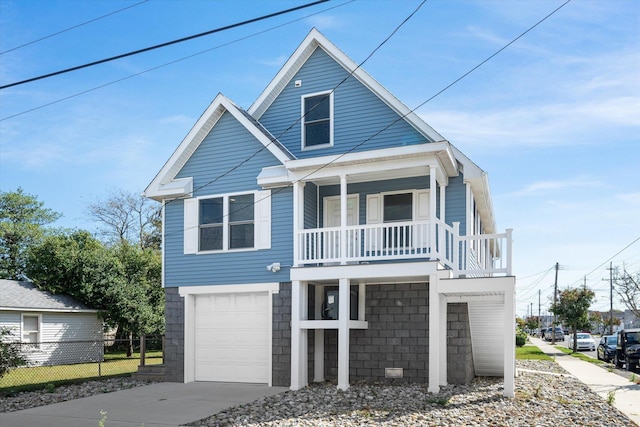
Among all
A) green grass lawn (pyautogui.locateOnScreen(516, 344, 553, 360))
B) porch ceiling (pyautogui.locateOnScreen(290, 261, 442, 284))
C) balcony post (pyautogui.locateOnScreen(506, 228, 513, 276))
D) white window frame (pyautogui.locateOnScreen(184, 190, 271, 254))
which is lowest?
green grass lawn (pyautogui.locateOnScreen(516, 344, 553, 360))

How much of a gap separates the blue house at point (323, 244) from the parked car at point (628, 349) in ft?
36.5

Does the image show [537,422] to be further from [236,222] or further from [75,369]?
[75,369]

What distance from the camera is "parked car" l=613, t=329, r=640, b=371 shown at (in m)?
24.6

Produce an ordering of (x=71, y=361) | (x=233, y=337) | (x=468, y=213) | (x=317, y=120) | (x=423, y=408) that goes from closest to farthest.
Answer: (x=423, y=408) < (x=468, y=213) < (x=233, y=337) < (x=317, y=120) < (x=71, y=361)

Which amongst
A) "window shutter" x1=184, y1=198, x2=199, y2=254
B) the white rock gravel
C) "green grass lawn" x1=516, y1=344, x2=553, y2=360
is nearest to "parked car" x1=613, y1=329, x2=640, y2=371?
"green grass lawn" x1=516, y1=344, x2=553, y2=360

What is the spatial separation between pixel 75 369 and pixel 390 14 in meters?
18.8

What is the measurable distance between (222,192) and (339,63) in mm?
5004

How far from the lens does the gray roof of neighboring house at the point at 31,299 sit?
25.1m

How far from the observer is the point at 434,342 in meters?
13.9

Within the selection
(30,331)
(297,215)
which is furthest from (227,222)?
(30,331)

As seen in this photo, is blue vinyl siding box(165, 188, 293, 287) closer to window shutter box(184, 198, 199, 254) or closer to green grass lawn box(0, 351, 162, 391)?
window shutter box(184, 198, 199, 254)

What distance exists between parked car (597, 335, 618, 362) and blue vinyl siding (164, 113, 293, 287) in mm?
20224

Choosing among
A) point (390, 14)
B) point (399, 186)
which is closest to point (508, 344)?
point (399, 186)

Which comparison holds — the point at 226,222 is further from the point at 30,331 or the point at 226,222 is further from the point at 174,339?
the point at 30,331
